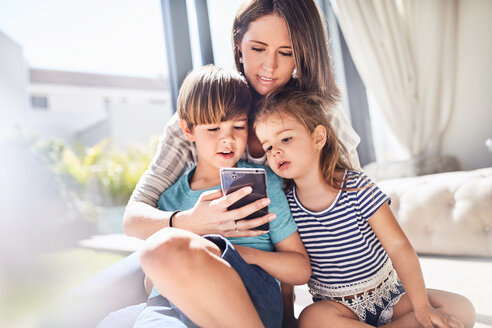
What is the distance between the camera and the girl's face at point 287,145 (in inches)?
44.3

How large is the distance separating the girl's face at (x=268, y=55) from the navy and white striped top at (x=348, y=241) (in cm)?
41

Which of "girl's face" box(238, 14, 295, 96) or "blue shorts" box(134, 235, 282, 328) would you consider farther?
"girl's face" box(238, 14, 295, 96)

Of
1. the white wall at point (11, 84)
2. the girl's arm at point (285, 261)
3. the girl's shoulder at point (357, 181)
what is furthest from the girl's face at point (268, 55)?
the white wall at point (11, 84)

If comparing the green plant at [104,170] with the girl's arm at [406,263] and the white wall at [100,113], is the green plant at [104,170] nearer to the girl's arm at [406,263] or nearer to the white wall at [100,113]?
the white wall at [100,113]

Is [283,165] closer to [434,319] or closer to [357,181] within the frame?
[357,181]

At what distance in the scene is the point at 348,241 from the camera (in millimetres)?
1080

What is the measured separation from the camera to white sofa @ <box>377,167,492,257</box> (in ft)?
6.09

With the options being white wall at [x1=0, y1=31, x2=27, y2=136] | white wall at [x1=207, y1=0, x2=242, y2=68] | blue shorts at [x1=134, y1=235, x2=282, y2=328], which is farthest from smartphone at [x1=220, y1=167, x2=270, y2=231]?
white wall at [x1=0, y1=31, x2=27, y2=136]

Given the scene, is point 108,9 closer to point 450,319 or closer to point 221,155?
point 221,155

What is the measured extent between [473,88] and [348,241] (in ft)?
8.72

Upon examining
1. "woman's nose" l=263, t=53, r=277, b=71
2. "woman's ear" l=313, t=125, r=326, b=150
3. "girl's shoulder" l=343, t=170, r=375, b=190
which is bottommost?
"girl's shoulder" l=343, t=170, r=375, b=190

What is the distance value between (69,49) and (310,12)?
3040 mm

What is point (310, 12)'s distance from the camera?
50.4 inches

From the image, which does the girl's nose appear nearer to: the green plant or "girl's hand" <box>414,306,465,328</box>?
"girl's hand" <box>414,306,465,328</box>
